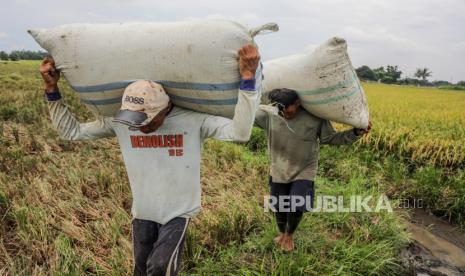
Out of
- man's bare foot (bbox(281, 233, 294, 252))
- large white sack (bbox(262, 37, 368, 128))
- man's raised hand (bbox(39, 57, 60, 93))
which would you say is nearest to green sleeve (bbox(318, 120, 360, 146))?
large white sack (bbox(262, 37, 368, 128))

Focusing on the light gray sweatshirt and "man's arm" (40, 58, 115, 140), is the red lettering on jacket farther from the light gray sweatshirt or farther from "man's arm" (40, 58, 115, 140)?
"man's arm" (40, 58, 115, 140)

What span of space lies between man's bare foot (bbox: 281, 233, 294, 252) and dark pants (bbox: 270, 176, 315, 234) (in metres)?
0.05

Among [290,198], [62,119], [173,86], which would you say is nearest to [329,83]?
[290,198]

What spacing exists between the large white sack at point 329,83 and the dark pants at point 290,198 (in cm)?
55

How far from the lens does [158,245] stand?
1.73m

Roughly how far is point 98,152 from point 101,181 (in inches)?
54.2

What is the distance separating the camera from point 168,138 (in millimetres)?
1752

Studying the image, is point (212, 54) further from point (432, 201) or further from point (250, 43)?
point (432, 201)

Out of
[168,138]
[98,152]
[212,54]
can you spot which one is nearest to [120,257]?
[168,138]

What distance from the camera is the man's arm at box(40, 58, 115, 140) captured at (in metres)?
1.73

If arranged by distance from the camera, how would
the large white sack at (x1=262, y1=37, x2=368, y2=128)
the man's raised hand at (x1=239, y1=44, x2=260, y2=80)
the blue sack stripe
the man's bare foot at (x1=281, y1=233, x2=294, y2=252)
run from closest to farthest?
1. the man's raised hand at (x1=239, y1=44, x2=260, y2=80)
2. the blue sack stripe
3. the large white sack at (x1=262, y1=37, x2=368, y2=128)
4. the man's bare foot at (x1=281, y1=233, x2=294, y2=252)

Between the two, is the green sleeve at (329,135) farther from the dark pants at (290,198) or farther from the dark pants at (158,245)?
the dark pants at (158,245)

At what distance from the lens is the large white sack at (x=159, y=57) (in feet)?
5.04

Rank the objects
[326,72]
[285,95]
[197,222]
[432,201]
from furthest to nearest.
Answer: [432,201], [197,222], [285,95], [326,72]
